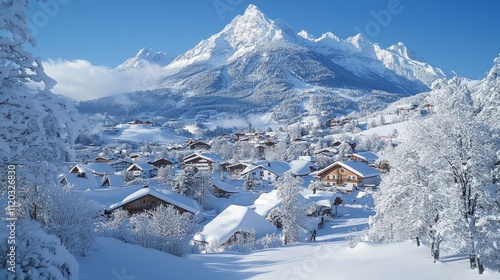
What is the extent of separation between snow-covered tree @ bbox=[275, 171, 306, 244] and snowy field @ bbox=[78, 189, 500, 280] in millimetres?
9118

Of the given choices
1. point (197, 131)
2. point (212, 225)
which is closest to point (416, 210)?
point (212, 225)

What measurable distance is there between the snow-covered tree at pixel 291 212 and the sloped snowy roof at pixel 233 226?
3098 mm

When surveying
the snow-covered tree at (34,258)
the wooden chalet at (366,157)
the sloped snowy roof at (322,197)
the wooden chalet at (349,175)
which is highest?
the wooden chalet at (366,157)

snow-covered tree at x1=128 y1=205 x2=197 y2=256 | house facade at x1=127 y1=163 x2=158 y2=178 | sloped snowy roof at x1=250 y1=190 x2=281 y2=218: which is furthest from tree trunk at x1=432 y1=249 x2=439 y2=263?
house facade at x1=127 y1=163 x2=158 y2=178

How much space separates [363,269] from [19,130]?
12.9 meters

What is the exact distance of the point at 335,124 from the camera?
564ft

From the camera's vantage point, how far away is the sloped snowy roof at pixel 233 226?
28459mm

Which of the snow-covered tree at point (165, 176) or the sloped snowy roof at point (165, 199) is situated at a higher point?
the snow-covered tree at point (165, 176)

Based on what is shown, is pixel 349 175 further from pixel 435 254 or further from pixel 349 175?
pixel 435 254

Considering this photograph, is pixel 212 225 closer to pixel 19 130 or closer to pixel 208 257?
pixel 208 257

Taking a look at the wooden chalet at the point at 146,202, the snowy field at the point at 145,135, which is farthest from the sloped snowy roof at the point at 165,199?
the snowy field at the point at 145,135

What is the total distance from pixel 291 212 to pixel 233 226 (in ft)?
17.7

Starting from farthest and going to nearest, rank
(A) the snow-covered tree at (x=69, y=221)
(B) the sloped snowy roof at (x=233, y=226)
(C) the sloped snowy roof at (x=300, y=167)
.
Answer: (C) the sloped snowy roof at (x=300, y=167), (B) the sloped snowy roof at (x=233, y=226), (A) the snow-covered tree at (x=69, y=221)

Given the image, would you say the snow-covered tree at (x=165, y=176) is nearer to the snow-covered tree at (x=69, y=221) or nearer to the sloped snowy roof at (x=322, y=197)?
the sloped snowy roof at (x=322, y=197)
